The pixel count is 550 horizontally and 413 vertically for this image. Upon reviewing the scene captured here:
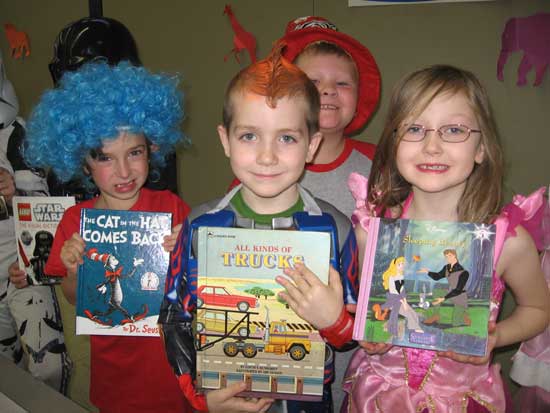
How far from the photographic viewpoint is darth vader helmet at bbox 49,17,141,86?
1.89 metres

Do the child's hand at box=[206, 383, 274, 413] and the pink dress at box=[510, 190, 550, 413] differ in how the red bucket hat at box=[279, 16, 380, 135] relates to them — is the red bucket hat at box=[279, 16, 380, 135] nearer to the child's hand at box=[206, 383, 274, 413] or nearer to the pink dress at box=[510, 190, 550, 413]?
the pink dress at box=[510, 190, 550, 413]

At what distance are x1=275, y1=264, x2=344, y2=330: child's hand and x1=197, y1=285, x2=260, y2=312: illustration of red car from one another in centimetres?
9

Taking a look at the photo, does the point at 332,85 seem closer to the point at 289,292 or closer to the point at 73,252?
the point at 289,292

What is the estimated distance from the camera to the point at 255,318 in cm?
121

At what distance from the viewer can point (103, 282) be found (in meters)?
1.55

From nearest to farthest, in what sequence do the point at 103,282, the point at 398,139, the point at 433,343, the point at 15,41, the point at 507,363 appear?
1. the point at 433,343
2. the point at 398,139
3. the point at 103,282
4. the point at 507,363
5. the point at 15,41

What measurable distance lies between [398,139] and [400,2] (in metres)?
1.83

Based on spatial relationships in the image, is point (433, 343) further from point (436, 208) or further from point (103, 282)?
point (103, 282)

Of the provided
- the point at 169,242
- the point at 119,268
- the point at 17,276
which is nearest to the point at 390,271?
the point at 169,242

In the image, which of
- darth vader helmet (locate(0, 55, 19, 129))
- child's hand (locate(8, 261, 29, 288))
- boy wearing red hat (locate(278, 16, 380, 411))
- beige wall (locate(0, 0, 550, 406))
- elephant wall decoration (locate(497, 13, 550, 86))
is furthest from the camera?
beige wall (locate(0, 0, 550, 406))

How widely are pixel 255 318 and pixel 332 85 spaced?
0.98 meters

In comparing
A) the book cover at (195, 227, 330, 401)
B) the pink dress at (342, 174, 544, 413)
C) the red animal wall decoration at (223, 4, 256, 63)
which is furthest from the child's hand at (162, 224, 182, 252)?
the red animal wall decoration at (223, 4, 256, 63)

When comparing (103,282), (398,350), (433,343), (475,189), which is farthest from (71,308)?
(475,189)

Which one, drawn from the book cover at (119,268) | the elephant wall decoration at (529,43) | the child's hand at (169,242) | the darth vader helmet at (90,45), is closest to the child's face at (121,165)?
the book cover at (119,268)
